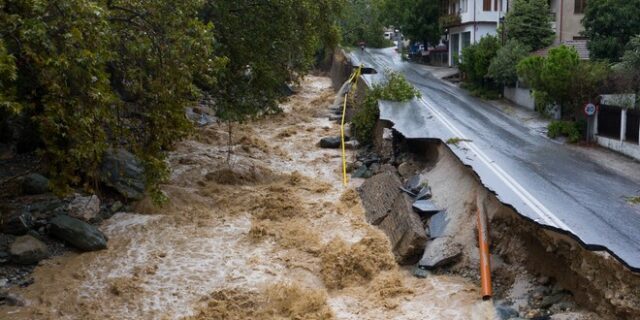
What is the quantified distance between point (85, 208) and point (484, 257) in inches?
406

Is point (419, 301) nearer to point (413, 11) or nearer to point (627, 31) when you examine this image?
point (627, 31)

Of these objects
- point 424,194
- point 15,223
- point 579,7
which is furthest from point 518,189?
point 579,7

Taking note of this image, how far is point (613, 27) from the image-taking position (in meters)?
27.7

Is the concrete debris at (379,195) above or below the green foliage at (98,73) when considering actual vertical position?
below

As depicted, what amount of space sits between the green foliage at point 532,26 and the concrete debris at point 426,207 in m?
22.0

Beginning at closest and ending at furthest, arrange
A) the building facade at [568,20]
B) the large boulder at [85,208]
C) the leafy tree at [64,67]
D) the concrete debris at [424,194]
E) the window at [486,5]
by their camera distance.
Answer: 1. the leafy tree at [64,67]
2. the large boulder at [85,208]
3. the concrete debris at [424,194]
4. the building facade at [568,20]
5. the window at [486,5]

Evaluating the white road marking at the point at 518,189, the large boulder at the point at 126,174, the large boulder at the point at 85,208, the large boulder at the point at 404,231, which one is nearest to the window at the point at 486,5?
the white road marking at the point at 518,189

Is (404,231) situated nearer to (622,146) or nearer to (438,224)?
(438,224)

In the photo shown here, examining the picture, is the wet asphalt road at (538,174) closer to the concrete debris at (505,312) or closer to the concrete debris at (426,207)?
the concrete debris at (426,207)

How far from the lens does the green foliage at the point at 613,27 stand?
89.4ft

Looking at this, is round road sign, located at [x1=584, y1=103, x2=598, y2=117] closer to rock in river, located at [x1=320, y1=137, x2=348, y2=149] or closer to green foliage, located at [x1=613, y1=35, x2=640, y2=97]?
green foliage, located at [x1=613, y1=35, x2=640, y2=97]

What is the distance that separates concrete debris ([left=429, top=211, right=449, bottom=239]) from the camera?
14117mm

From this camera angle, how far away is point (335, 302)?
12.5m

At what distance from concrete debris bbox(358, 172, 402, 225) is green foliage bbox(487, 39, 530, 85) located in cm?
1531
